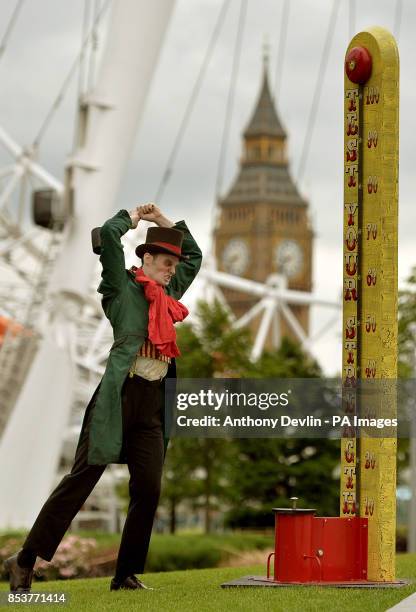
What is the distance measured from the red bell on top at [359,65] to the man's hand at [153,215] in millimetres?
1416

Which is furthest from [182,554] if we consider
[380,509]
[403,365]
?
[403,365]

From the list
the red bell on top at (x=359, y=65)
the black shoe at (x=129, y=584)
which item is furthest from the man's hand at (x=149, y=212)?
the black shoe at (x=129, y=584)

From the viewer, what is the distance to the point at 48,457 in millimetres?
26156

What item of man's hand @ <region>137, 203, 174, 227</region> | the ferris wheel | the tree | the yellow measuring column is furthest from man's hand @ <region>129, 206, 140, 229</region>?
the tree

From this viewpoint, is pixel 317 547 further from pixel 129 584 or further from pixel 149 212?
pixel 149 212

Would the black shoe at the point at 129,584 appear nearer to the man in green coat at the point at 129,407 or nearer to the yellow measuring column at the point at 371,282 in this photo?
the man in green coat at the point at 129,407

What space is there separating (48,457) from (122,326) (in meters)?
17.7

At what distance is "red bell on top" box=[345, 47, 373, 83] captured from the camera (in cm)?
956

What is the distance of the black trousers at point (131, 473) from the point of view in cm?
857

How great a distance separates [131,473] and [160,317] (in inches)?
32.5

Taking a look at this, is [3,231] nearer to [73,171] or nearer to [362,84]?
[73,171]

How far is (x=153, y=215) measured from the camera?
907cm

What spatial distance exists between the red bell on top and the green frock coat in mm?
1656

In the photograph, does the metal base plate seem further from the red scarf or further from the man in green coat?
the red scarf
